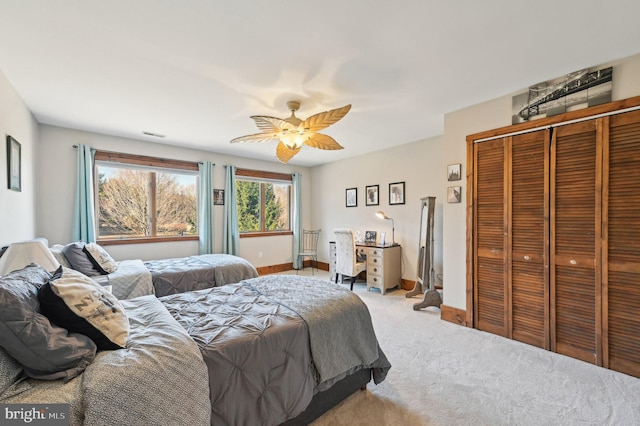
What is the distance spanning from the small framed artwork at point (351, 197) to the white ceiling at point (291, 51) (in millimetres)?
2517

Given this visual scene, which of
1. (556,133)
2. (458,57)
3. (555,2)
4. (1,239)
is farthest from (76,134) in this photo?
(556,133)

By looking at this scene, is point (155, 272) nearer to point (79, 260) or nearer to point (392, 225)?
point (79, 260)

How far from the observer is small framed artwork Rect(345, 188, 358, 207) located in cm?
563

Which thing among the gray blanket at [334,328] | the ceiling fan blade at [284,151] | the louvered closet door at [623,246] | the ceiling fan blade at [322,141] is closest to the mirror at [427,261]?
the louvered closet door at [623,246]

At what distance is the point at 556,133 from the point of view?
2.49 m

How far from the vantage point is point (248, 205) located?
5.80 meters

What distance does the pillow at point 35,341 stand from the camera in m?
1.00

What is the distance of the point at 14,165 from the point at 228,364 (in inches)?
117

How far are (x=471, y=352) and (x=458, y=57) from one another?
262cm

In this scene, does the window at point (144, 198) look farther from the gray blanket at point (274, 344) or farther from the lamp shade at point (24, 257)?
the gray blanket at point (274, 344)

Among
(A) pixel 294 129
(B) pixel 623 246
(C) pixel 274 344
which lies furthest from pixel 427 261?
(C) pixel 274 344

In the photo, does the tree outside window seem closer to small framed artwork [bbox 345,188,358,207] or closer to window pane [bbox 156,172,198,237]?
window pane [bbox 156,172,198,237]

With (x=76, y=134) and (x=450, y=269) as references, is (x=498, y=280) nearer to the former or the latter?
(x=450, y=269)

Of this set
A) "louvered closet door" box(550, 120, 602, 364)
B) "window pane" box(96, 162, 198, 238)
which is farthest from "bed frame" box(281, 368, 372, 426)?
"window pane" box(96, 162, 198, 238)
